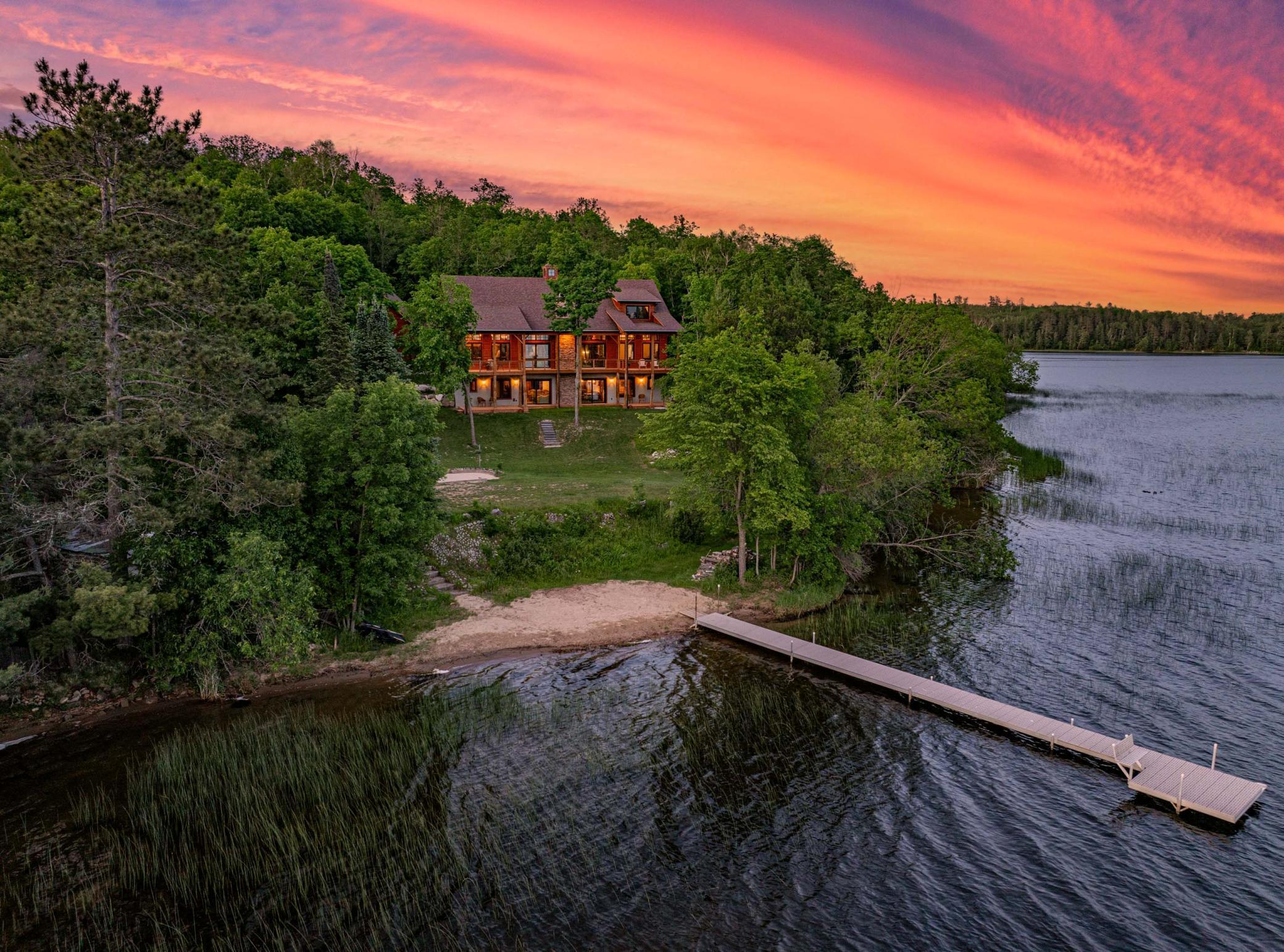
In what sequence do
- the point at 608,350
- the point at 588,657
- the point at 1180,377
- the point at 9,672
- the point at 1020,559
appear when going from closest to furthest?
the point at 9,672 < the point at 588,657 < the point at 1020,559 < the point at 608,350 < the point at 1180,377

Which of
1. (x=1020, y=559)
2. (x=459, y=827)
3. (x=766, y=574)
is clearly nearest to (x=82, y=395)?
(x=459, y=827)

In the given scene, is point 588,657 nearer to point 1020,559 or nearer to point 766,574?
point 766,574

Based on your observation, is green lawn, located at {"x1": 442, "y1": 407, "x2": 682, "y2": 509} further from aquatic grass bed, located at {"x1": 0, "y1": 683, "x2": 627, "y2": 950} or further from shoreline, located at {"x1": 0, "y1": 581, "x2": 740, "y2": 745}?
aquatic grass bed, located at {"x1": 0, "y1": 683, "x2": 627, "y2": 950}

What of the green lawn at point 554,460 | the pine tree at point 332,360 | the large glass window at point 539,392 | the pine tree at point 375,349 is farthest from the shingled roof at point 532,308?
the pine tree at point 332,360

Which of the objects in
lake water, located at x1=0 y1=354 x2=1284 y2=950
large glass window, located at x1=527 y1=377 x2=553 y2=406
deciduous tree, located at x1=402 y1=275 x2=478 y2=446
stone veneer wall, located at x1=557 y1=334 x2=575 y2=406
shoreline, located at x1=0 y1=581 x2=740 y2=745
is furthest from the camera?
large glass window, located at x1=527 y1=377 x2=553 y2=406

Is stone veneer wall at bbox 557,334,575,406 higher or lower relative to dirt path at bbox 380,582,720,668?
higher

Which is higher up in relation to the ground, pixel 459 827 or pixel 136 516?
pixel 136 516

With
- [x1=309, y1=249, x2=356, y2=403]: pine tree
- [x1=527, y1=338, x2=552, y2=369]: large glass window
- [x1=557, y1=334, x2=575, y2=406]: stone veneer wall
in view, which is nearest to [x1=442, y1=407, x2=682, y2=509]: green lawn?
[x1=557, y1=334, x2=575, y2=406]: stone veneer wall

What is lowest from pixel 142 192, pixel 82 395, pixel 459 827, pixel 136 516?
pixel 459 827
